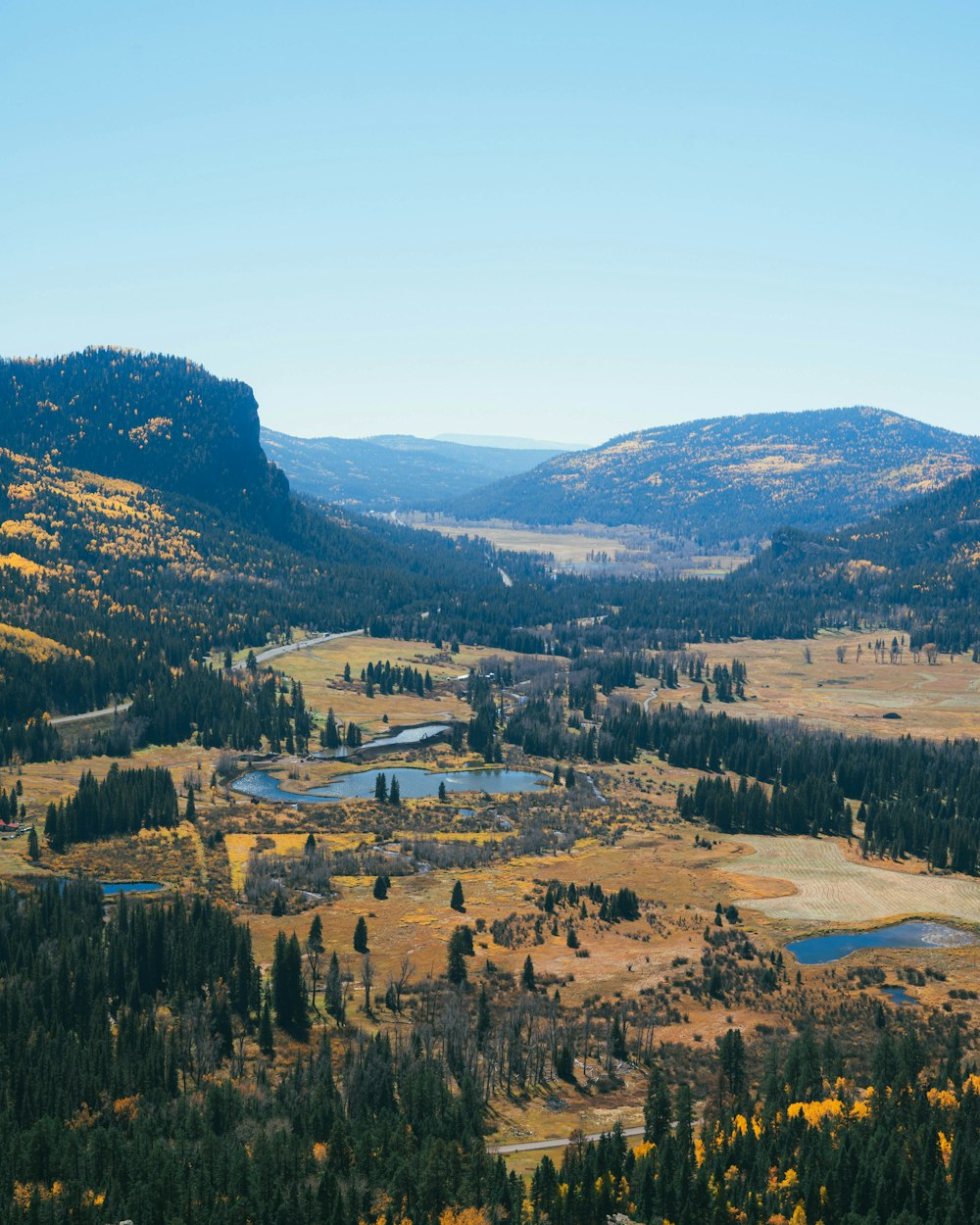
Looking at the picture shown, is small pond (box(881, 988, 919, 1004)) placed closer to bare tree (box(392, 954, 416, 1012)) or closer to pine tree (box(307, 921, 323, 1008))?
bare tree (box(392, 954, 416, 1012))

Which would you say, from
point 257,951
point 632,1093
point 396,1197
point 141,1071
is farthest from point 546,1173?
point 257,951

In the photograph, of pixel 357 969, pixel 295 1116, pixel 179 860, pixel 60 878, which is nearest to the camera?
pixel 295 1116

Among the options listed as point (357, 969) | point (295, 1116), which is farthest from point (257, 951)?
point (295, 1116)

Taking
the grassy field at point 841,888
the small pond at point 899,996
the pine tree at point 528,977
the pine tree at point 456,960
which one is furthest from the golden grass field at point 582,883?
the pine tree at point 528,977

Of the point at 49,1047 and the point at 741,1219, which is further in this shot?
the point at 49,1047

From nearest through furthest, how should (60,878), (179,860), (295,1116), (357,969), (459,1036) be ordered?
1. (295,1116)
2. (459,1036)
3. (357,969)
4. (60,878)
5. (179,860)

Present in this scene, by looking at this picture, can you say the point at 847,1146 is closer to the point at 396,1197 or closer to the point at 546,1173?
the point at 546,1173

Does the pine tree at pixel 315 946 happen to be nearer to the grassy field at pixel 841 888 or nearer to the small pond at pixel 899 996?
the grassy field at pixel 841 888

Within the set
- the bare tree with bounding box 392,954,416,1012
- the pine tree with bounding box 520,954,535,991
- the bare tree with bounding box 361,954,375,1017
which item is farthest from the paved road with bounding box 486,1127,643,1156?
the pine tree with bounding box 520,954,535,991
